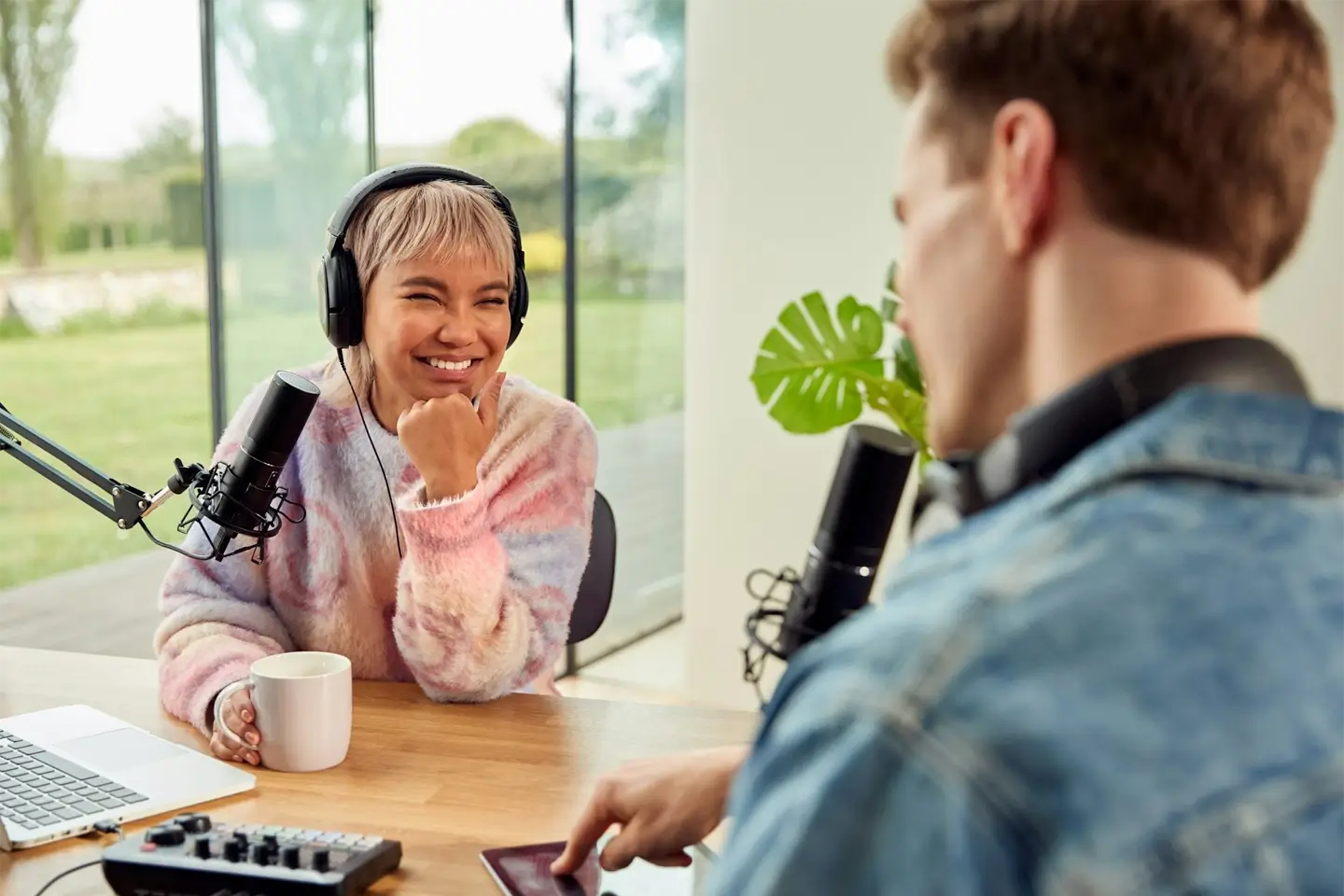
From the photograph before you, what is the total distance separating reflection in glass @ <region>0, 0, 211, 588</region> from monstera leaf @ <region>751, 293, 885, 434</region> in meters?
1.82

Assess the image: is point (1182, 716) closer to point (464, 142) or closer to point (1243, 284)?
point (1243, 284)

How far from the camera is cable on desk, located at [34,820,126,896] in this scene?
109cm

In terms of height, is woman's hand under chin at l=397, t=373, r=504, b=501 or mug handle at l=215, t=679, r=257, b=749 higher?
woman's hand under chin at l=397, t=373, r=504, b=501

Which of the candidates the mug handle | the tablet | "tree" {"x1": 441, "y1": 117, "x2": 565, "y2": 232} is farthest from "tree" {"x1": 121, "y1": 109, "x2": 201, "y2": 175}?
the tablet

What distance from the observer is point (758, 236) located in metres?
3.69

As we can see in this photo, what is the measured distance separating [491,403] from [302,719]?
0.59 m

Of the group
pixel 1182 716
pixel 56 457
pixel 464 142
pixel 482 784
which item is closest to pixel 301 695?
pixel 482 784

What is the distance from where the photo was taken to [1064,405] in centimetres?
63

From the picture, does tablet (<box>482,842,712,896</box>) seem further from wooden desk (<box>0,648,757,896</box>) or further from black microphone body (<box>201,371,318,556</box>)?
black microphone body (<box>201,371,318,556</box>)

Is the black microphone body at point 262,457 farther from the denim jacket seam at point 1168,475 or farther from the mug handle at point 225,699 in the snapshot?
the denim jacket seam at point 1168,475

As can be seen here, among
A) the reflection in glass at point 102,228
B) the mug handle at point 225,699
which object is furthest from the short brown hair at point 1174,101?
the reflection in glass at point 102,228

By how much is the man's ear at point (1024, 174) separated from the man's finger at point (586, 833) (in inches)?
25.8

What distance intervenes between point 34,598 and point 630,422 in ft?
6.70

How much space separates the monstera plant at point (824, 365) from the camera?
3.10m
